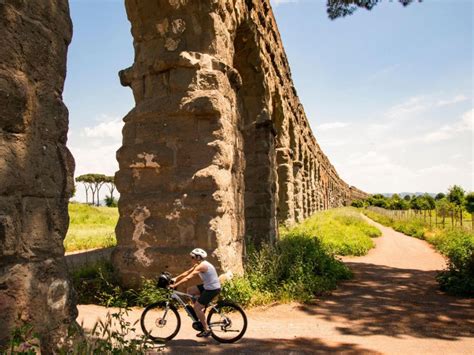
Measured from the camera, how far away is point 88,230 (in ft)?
61.2

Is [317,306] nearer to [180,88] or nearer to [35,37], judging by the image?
[180,88]

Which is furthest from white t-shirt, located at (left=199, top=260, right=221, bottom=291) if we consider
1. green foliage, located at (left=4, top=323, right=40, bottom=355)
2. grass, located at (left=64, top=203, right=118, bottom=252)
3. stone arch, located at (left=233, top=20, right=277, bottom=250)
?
grass, located at (left=64, top=203, right=118, bottom=252)

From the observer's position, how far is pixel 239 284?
615 centimetres

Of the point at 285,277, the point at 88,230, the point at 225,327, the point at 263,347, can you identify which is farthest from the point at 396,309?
the point at 88,230

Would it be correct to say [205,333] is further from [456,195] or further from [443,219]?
[456,195]

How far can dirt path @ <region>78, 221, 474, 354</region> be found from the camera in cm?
443

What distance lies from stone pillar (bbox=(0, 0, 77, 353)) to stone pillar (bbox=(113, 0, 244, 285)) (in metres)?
3.50

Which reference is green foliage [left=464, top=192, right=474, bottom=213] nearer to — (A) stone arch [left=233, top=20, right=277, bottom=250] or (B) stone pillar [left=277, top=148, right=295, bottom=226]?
(B) stone pillar [left=277, top=148, right=295, bottom=226]

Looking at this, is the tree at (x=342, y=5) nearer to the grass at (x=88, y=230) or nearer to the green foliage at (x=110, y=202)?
the grass at (x=88, y=230)

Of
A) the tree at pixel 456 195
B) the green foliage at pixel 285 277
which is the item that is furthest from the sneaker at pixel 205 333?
the tree at pixel 456 195

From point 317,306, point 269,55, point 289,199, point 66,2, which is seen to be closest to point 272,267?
point 317,306

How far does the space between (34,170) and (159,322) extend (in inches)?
111

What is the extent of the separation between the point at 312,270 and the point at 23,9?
276 inches

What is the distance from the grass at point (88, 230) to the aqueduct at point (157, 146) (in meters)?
5.99
